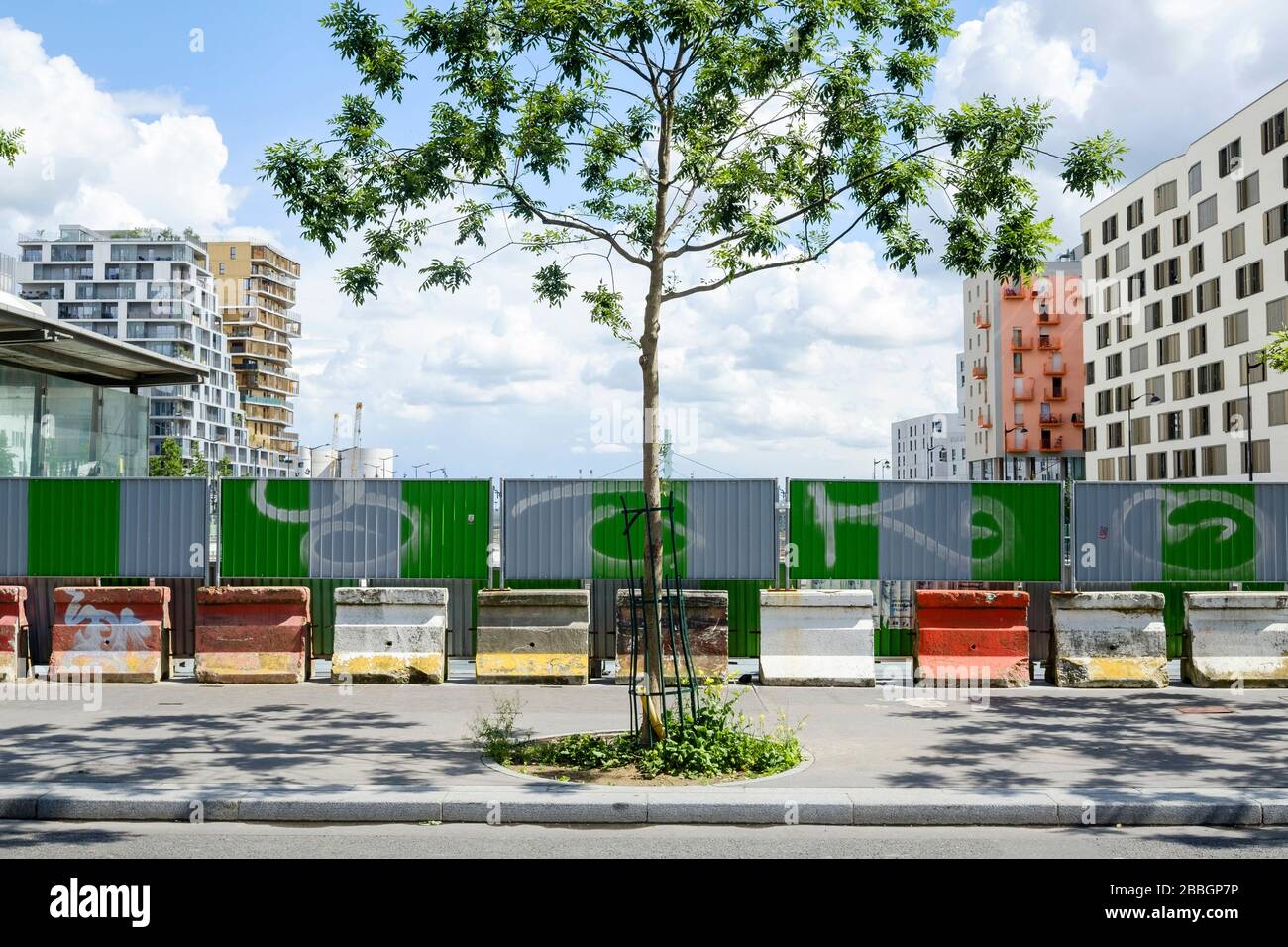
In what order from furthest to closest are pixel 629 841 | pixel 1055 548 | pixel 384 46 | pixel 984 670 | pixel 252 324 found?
pixel 252 324 < pixel 1055 548 < pixel 984 670 < pixel 384 46 < pixel 629 841

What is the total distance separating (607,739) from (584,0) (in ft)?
20.9

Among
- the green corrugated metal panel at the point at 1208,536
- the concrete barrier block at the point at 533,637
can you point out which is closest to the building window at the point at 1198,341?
the green corrugated metal panel at the point at 1208,536

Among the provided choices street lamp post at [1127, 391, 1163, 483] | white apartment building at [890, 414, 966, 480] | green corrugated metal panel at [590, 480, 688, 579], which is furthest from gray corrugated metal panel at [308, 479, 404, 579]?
white apartment building at [890, 414, 966, 480]

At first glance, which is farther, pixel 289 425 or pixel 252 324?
pixel 289 425

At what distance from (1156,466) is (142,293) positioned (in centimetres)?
10220

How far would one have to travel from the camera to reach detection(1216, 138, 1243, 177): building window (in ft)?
203

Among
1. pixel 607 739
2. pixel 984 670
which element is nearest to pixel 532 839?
pixel 607 739

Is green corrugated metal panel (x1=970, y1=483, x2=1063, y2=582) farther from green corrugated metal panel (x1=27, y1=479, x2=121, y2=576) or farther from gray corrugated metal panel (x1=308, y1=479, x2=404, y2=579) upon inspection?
green corrugated metal panel (x1=27, y1=479, x2=121, y2=576)

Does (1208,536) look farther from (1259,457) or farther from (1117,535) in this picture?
(1259,457)

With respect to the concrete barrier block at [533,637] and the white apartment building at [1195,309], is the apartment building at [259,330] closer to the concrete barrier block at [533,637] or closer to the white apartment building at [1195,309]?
the white apartment building at [1195,309]

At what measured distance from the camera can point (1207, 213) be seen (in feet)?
217

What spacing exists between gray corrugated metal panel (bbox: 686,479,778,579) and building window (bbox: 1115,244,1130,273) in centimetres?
7170
